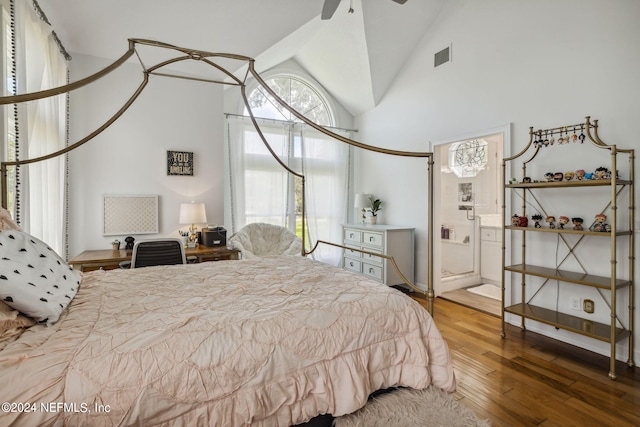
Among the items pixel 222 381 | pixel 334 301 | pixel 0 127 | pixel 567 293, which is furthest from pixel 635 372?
pixel 0 127

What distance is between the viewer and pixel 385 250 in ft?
14.3

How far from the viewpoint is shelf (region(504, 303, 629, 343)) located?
245 centimetres

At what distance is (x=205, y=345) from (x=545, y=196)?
3.27 meters

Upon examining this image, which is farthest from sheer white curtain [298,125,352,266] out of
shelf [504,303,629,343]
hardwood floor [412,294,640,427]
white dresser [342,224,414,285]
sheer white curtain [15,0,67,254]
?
sheer white curtain [15,0,67,254]

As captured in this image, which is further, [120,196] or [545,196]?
[120,196]

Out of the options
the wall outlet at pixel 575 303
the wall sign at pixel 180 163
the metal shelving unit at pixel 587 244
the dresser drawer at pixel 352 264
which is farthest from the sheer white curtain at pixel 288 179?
the wall outlet at pixel 575 303

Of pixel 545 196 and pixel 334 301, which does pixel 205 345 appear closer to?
pixel 334 301

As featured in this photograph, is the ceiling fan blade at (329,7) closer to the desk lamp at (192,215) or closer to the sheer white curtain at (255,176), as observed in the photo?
the sheer white curtain at (255,176)

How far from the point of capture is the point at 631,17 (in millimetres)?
2500

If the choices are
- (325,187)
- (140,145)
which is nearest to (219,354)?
(140,145)

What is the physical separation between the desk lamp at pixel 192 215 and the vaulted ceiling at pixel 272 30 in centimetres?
184

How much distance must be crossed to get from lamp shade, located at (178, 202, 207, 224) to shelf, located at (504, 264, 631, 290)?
11.2ft

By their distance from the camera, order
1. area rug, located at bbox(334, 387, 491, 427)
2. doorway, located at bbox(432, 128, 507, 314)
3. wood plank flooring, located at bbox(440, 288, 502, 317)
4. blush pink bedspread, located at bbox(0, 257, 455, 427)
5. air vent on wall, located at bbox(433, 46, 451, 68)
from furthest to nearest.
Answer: doorway, located at bbox(432, 128, 507, 314), air vent on wall, located at bbox(433, 46, 451, 68), wood plank flooring, located at bbox(440, 288, 502, 317), area rug, located at bbox(334, 387, 491, 427), blush pink bedspread, located at bbox(0, 257, 455, 427)

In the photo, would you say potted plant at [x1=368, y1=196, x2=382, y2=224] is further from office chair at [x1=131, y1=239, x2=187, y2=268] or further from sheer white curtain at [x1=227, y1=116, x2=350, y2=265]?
office chair at [x1=131, y1=239, x2=187, y2=268]
